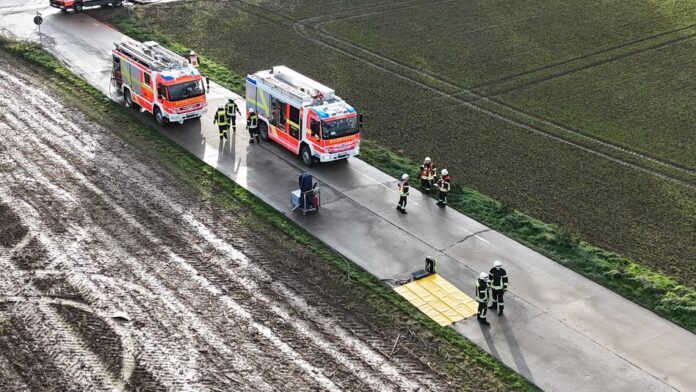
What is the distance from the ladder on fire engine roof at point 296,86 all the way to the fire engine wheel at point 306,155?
1.97 meters

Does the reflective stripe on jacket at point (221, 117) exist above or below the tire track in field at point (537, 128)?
above

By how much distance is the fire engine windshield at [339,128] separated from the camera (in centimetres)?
3081

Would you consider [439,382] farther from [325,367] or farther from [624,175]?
[624,175]

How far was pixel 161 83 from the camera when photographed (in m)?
34.1

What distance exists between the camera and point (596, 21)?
173ft

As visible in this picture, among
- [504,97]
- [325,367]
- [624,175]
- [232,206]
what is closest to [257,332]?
[325,367]

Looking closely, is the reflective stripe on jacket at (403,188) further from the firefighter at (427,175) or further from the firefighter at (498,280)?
the firefighter at (498,280)

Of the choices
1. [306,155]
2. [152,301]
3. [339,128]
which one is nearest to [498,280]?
[152,301]

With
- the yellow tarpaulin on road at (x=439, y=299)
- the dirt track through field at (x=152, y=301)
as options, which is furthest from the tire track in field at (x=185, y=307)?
the yellow tarpaulin on road at (x=439, y=299)

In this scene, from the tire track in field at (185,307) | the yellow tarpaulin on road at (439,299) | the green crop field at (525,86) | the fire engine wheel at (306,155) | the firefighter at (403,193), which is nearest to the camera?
the tire track in field at (185,307)

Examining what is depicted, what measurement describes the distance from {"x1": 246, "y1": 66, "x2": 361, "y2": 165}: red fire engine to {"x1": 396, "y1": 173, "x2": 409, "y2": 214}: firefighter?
403cm

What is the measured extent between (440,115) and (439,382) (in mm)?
19530

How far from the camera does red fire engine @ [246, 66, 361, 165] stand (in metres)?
31.0

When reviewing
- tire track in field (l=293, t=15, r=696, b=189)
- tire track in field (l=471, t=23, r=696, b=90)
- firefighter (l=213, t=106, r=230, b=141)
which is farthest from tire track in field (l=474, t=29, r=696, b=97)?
firefighter (l=213, t=106, r=230, b=141)
